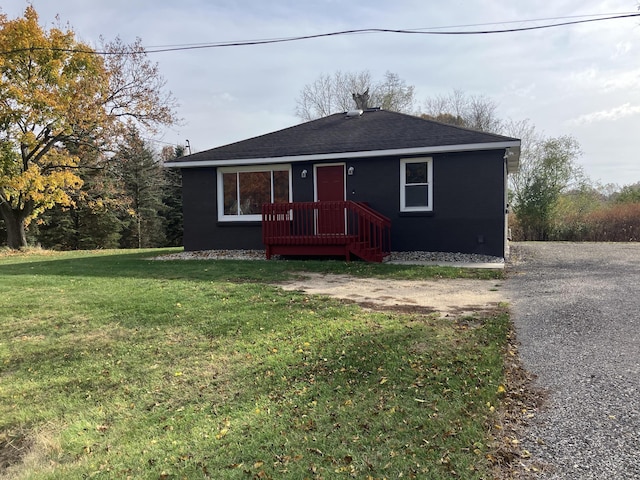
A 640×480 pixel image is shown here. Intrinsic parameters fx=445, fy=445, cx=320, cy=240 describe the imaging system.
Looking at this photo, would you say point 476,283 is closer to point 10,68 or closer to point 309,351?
point 309,351

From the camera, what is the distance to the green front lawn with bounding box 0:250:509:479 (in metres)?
2.72

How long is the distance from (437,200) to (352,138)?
121 inches

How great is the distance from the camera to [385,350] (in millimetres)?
4281

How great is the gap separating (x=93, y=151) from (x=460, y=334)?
2000 centimetres

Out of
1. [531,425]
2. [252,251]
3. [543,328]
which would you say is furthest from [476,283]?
[252,251]

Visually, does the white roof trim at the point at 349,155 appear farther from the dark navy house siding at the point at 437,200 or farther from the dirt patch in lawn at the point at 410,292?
the dirt patch in lawn at the point at 410,292

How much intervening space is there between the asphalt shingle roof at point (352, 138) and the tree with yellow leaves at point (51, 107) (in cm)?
547

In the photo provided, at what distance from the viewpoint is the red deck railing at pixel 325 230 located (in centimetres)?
1090

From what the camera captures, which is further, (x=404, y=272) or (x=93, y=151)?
(x=93, y=151)

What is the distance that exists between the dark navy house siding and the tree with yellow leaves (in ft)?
24.4

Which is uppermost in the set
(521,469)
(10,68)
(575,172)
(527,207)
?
(10,68)

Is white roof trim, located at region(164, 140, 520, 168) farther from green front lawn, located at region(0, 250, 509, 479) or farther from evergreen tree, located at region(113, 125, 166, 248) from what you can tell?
evergreen tree, located at region(113, 125, 166, 248)

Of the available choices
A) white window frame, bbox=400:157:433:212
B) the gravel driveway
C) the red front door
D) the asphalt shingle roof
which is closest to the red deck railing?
white window frame, bbox=400:157:433:212

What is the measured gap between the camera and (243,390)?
366 centimetres
